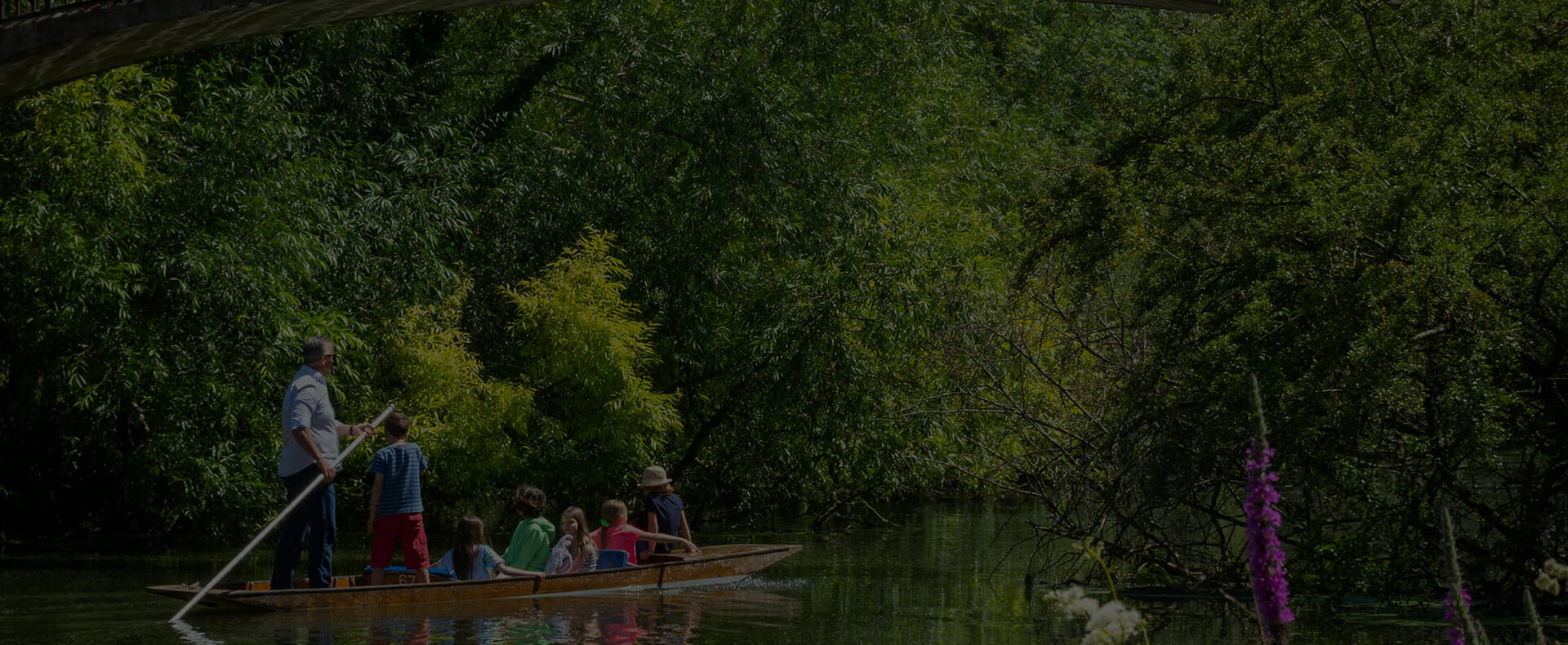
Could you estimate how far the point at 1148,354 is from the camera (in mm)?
12125

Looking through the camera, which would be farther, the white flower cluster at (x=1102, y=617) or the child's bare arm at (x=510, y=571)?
the child's bare arm at (x=510, y=571)

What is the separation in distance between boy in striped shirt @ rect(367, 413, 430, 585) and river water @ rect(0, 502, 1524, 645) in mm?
518

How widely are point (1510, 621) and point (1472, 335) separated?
1.92m

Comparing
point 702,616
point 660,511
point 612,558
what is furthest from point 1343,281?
point 660,511

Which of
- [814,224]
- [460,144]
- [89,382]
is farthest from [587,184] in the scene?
[89,382]

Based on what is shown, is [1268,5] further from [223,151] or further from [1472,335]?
[223,151]

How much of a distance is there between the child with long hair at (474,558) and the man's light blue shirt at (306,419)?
5.61ft

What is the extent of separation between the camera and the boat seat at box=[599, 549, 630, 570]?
471 inches

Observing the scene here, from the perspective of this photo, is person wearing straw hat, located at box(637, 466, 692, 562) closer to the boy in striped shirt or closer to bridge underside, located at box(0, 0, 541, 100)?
the boy in striped shirt

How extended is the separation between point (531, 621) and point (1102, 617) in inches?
288

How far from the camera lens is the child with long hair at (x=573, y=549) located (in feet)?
39.1

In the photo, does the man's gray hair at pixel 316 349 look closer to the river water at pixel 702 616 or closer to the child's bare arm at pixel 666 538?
the river water at pixel 702 616

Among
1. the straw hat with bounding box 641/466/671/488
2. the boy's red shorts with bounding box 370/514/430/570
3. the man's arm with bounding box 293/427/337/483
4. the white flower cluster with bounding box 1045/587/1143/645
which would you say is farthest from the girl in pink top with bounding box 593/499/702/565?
the white flower cluster with bounding box 1045/587/1143/645

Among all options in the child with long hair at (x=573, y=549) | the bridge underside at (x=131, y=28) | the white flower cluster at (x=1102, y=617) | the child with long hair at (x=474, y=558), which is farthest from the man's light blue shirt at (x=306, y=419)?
the white flower cluster at (x=1102, y=617)
